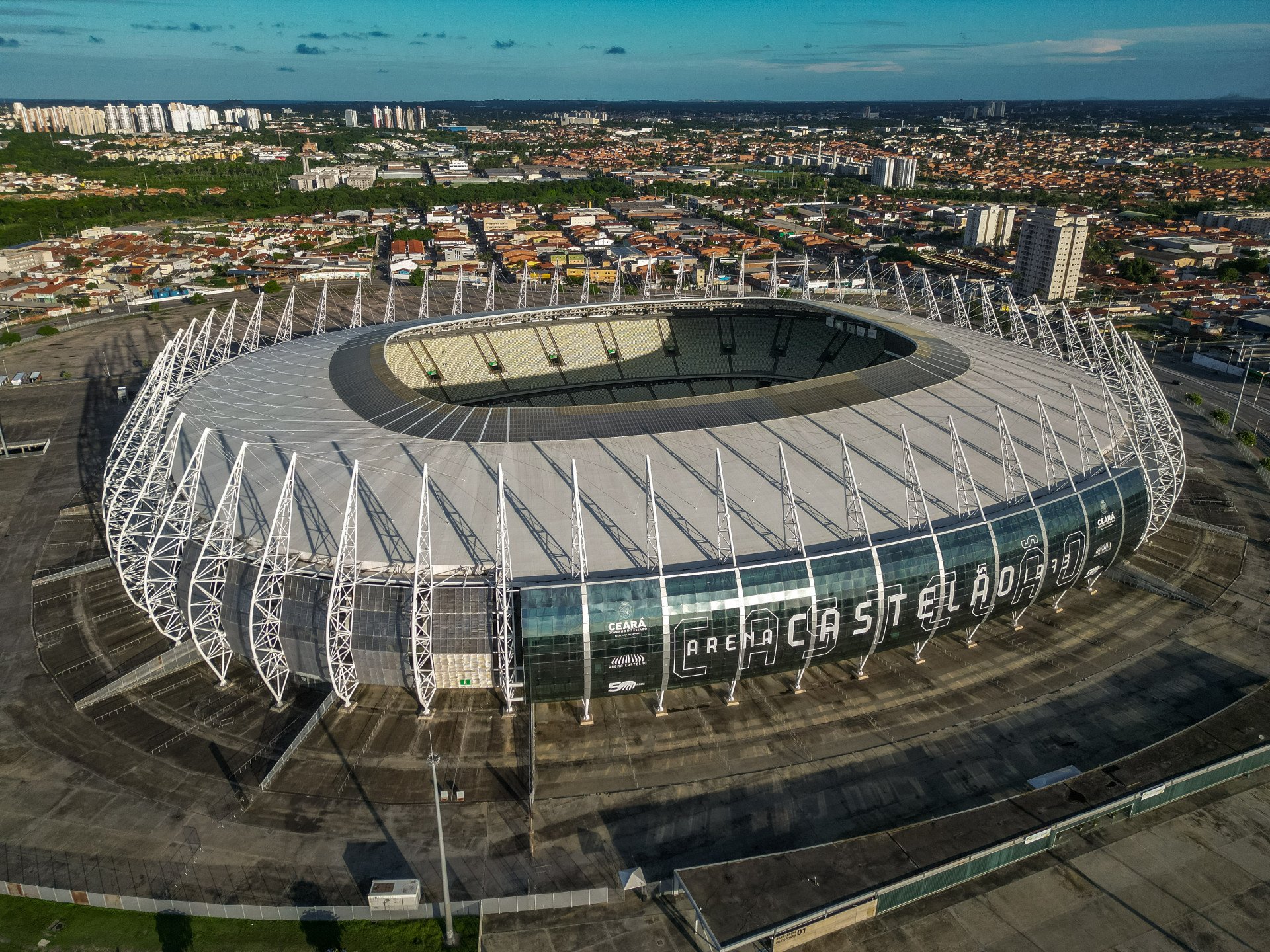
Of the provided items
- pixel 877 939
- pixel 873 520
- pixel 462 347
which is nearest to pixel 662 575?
pixel 873 520

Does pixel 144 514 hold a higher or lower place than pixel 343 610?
lower

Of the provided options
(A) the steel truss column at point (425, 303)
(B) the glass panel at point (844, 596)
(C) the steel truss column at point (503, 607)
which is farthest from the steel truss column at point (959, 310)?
(C) the steel truss column at point (503, 607)

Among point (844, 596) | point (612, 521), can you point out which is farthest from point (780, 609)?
point (612, 521)

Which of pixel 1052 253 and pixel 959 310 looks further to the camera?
pixel 1052 253

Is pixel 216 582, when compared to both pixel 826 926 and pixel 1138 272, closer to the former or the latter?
pixel 826 926

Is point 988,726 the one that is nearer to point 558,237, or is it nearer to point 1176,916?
point 1176,916

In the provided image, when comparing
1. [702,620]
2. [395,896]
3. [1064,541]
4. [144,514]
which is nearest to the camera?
[395,896]
